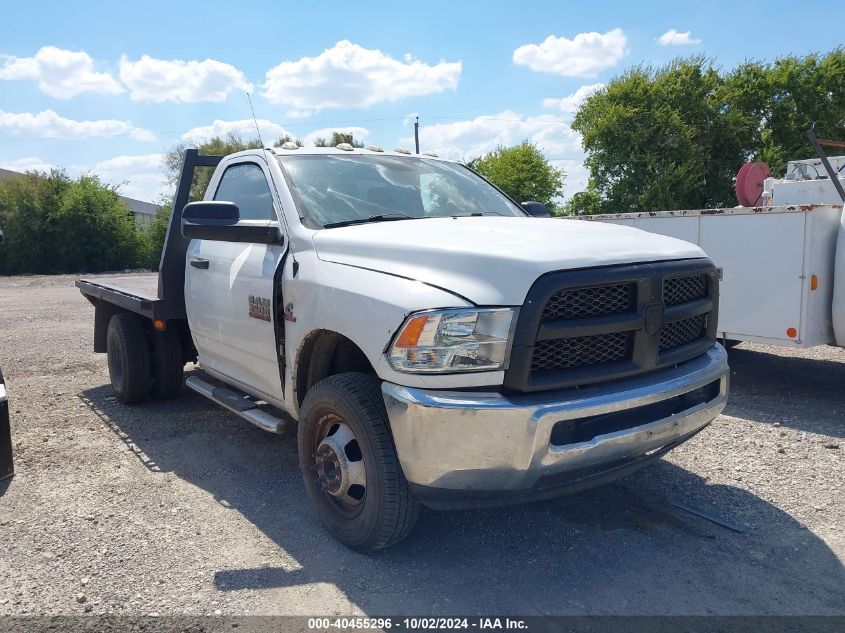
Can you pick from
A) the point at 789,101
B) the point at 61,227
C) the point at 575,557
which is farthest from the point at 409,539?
the point at 61,227

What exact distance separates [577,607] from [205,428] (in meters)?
3.57

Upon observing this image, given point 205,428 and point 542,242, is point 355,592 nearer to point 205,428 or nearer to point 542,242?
point 542,242

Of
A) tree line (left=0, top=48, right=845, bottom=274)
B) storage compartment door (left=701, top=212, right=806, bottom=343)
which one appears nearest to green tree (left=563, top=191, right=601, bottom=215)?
tree line (left=0, top=48, right=845, bottom=274)

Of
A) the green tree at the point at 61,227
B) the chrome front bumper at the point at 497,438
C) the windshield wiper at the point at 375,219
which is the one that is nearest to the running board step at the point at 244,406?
the windshield wiper at the point at 375,219

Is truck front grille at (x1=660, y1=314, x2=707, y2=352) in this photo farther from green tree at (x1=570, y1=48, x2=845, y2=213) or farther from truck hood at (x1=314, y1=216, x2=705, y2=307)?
green tree at (x1=570, y1=48, x2=845, y2=213)

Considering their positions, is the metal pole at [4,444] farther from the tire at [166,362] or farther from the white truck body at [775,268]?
the white truck body at [775,268]

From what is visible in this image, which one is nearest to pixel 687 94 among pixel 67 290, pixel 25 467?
pixel 67 290

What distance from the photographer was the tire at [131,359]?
6020 mm

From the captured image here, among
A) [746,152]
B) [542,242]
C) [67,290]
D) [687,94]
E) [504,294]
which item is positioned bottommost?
[67,290]

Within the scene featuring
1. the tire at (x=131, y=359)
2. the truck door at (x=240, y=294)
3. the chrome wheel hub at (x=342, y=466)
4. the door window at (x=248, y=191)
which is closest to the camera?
the chrome wheel hub at (x=342, y=466)

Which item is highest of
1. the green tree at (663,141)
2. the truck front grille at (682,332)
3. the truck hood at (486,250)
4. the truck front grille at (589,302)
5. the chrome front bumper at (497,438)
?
the green tree at (663,141)

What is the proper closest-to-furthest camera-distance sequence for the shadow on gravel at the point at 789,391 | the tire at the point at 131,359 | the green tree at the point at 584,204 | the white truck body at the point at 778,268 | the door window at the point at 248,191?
the door window at the point at 248,191, the shadow on gravel at the point at 789,391, the white truck body at the point at 778,268, the tire at the point at 131,359, the green tree at the point at 584,204

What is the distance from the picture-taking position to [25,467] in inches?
187

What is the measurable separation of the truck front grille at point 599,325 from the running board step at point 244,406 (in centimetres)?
172
